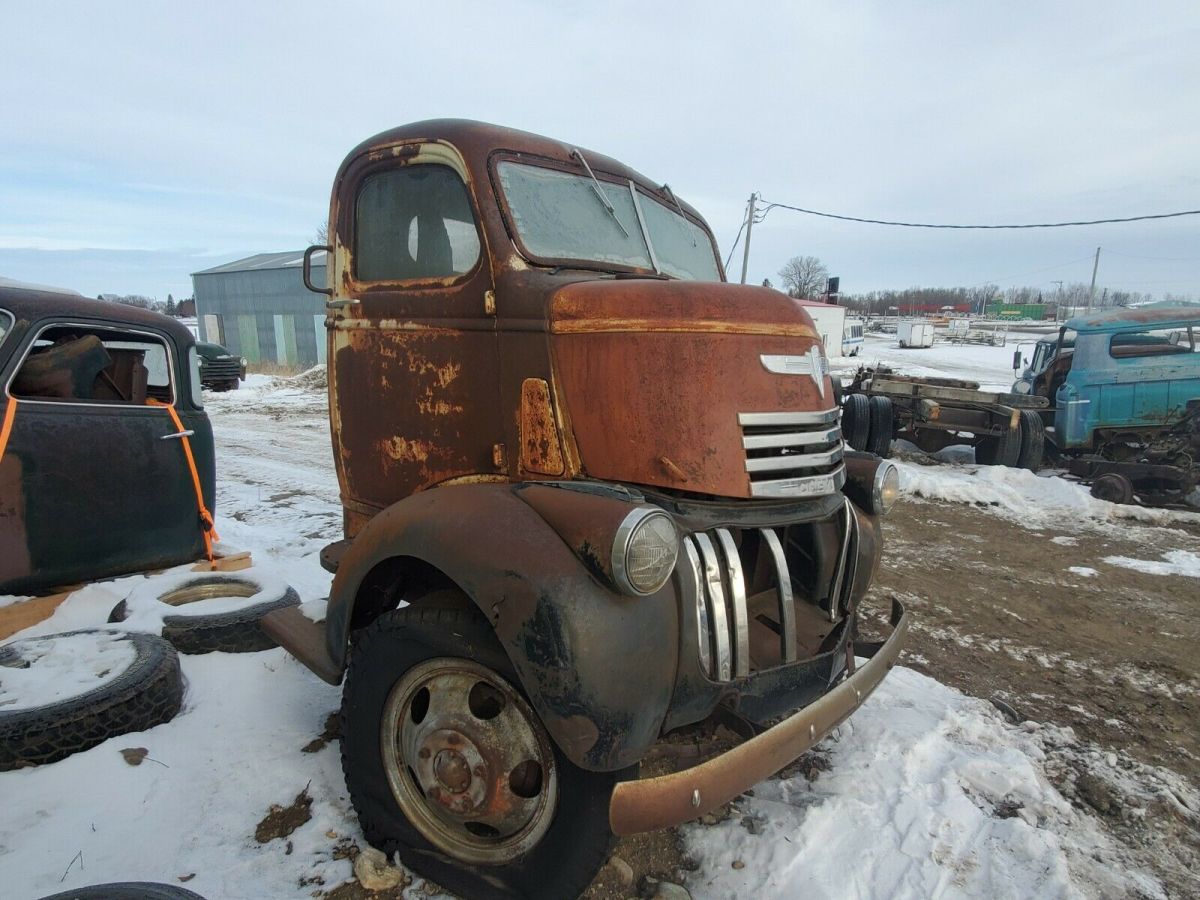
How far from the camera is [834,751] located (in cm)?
310

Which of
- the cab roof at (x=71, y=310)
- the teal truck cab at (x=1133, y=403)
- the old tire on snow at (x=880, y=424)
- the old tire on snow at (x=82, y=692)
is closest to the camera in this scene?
the old tire on snow at (x=82, y=692)

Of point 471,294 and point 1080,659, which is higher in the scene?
point 471,294

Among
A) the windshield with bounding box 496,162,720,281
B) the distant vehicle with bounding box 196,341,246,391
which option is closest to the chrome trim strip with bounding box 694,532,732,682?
the windshield with bounding box 496,162,720,281

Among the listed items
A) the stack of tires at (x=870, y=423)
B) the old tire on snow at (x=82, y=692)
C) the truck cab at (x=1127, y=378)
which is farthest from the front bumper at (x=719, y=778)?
the truck cab at (x=1127, y=378)

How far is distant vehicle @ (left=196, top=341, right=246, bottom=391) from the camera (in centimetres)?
1730

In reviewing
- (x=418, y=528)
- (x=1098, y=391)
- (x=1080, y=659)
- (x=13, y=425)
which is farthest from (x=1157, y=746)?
(x=1098, y=391)

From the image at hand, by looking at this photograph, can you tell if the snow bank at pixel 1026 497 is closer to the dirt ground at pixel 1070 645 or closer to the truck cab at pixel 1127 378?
the dirt ground at pixel 1070 645

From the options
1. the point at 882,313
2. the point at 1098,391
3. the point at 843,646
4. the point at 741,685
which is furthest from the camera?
the point at 882,313

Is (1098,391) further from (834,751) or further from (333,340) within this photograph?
(333,340)

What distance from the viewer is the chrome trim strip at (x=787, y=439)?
8.02ft

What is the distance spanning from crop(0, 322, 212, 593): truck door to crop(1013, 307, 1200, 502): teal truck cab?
963cm

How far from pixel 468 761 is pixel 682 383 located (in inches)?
54.7

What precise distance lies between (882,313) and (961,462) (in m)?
82.5

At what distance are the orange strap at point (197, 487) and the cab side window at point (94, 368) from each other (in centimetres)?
16
